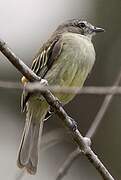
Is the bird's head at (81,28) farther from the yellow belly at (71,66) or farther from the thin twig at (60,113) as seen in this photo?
the thin twig at (60,113)

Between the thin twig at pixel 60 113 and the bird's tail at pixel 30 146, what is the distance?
1.53ft

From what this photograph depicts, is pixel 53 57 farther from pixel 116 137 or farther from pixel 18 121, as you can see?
pixel 18 121

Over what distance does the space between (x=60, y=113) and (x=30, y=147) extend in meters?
0.91

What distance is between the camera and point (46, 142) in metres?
3.35

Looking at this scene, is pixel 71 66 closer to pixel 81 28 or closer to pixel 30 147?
pixel 30 147

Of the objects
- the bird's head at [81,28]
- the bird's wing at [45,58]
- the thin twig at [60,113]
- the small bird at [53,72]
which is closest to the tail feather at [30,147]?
the small bird at [53,72]

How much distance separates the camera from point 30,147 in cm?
447

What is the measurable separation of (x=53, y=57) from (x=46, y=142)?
1.21 metres

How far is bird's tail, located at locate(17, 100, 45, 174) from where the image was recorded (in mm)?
4074

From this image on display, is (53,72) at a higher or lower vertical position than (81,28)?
higher

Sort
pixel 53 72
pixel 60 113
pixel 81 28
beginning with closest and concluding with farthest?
pixel 60 113 < pixel 53 72 < pixel 81 28

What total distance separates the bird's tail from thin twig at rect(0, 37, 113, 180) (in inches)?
18.4

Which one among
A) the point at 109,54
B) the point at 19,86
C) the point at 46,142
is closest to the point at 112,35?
the point at 109,54

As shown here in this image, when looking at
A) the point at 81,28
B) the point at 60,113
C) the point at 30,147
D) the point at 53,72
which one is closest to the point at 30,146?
the point at 30,147
